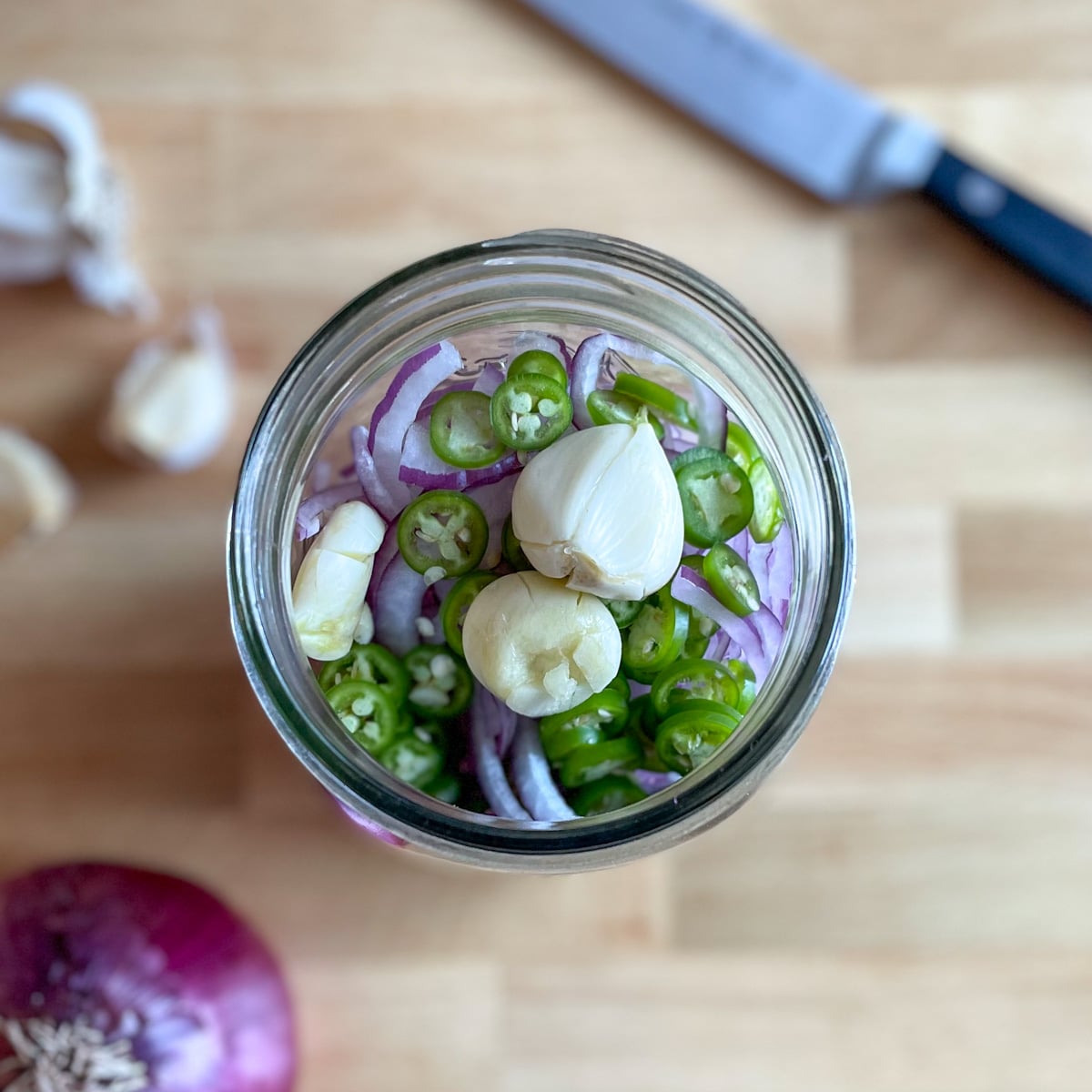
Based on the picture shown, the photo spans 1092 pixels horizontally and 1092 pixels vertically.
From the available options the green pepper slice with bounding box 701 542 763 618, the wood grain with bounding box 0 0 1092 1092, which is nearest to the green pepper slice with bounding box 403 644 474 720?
the green pepper slice with bounding box 701 542 763 618

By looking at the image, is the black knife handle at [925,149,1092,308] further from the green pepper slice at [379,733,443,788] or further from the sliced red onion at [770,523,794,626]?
the green pepper slice at [379,733,443,788]

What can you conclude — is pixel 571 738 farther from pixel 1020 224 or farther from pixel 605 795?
pixel 1020 224

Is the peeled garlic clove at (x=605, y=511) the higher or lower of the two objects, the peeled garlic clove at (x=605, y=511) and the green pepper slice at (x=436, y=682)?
the higher

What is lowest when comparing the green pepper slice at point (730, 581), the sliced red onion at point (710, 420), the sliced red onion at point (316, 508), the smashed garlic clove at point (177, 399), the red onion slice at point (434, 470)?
the green pepper slice at point (730, 581)

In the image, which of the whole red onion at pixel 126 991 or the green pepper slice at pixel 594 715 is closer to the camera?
the green pepper slice at pixel 594 715

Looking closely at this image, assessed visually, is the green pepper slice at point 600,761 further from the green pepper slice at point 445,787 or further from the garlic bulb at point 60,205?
the garlic bulb at point 60,205

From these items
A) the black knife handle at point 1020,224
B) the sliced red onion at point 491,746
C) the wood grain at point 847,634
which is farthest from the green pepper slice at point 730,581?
the black knife handle at point 1020,224

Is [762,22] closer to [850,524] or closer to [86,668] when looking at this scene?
[850,524]
